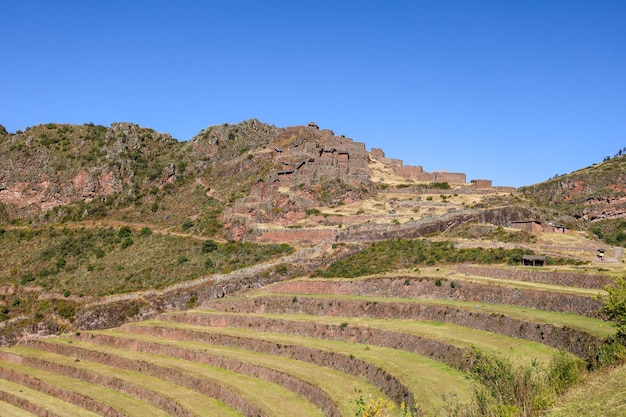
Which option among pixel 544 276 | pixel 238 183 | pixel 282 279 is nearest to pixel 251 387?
pixel 544 276

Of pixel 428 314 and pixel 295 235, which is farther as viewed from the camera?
pixel 295 235

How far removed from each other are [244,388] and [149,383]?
7.23m

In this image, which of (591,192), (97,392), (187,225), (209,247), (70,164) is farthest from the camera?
(591,192)

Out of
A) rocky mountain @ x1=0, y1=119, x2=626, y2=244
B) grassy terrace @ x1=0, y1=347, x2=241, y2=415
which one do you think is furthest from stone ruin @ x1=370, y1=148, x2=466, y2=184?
grassy terrace @ x1=0, y1=347, x2=241, y2=415

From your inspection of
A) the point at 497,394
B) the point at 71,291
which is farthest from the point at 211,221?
the point at 497,394

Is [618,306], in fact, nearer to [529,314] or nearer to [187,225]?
[529,314]

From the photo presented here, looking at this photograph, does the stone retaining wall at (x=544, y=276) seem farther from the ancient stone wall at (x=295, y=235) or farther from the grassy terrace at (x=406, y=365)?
the ancient stone wall at (x=295, y=235)

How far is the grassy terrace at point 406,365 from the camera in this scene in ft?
76.3

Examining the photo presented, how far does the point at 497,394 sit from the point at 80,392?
25.5 m

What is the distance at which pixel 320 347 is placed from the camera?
34.0m

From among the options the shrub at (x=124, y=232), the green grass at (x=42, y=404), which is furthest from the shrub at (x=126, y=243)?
the green grass at (x=42, y=404)

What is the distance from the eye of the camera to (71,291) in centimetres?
5978

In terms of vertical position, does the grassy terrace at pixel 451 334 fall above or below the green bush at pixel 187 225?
below

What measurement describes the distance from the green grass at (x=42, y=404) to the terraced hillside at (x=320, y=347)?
10cm
